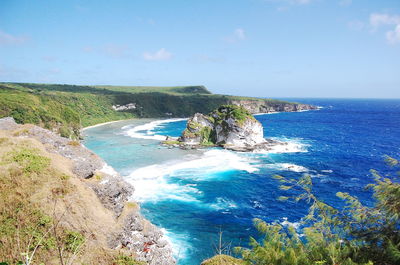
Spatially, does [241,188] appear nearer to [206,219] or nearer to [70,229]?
[206,219]

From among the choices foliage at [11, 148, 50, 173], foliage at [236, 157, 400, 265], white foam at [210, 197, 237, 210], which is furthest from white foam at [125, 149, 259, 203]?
foliage at [236, 157, 400, 265]

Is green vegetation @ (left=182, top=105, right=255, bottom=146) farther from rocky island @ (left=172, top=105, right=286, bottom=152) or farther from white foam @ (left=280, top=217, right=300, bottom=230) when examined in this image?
white foam @ (left=280, top=217, right=300, bottom=230)

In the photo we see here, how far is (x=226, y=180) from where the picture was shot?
49.7 metres

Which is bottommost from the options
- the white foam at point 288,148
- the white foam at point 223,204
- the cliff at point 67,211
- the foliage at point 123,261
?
the white foam at point 223,204

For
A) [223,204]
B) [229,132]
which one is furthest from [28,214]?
[229,132]

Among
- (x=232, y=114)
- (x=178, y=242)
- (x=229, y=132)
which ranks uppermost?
(x=232, y=114)

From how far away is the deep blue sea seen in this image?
105 ft

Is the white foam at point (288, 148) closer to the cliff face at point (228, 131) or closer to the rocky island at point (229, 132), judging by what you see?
the rocky island at point (229, 132)

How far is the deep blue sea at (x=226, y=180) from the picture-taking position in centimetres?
3208

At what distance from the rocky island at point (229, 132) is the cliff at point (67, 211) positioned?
54816mm

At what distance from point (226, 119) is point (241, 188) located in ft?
137

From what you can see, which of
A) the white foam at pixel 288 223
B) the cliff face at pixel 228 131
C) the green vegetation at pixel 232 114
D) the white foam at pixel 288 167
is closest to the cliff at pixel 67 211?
the white foam at pixel 288 223

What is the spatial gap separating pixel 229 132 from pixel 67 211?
2637 inches

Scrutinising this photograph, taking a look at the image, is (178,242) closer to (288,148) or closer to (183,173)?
(183,173)
